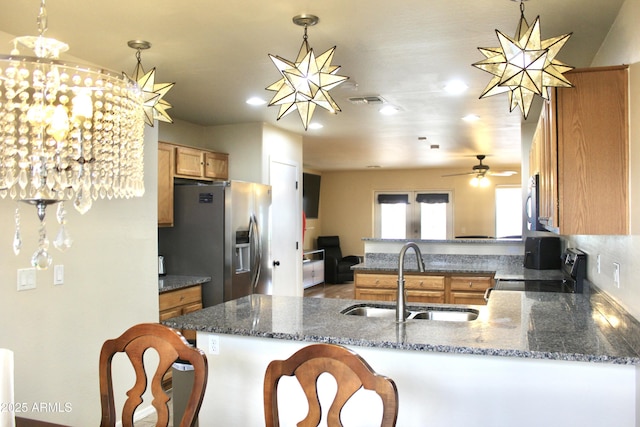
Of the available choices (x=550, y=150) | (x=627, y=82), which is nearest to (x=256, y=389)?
(x=550, y=150)

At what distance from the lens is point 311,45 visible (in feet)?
9.65

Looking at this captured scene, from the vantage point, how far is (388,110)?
4.68 m

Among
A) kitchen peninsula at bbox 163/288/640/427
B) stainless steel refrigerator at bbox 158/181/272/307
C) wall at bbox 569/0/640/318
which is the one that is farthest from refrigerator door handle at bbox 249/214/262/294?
wall at bbox 569/0/640/318

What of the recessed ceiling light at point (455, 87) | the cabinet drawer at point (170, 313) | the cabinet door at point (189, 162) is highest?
the recessed ceiling light at point (455, 87)

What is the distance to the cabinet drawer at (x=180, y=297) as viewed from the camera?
13.3 feet

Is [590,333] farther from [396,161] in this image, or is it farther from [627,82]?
[396,161]

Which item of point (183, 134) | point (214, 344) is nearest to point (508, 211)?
point (183, 134)

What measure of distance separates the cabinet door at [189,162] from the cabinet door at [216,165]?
0.30 feet

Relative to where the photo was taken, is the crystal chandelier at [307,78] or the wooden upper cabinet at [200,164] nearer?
the crystal chandelier at [307,78]

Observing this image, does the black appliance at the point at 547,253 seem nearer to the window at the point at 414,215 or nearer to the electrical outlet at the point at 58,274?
the electrical outlet at the point at 58,274

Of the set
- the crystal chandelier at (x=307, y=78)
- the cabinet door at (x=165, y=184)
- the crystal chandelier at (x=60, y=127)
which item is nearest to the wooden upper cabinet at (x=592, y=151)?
the crystal chandelier at (x=307, y=78)

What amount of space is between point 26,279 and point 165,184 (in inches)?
74.5

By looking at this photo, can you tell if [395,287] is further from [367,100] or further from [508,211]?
[508,211]

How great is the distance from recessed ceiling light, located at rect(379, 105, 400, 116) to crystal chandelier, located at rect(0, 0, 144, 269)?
3.22m
